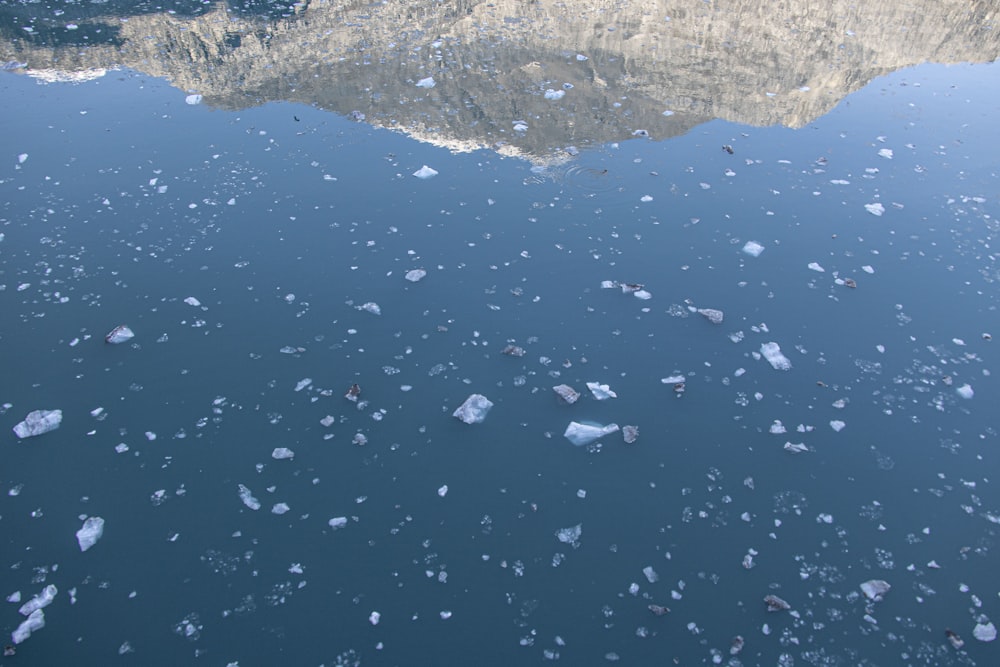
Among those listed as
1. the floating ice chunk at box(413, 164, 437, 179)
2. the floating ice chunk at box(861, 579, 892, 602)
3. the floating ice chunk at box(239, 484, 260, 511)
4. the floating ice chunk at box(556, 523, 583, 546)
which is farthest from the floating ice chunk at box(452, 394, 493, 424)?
the floating ice chunk at box(413, 164, 437, 179)

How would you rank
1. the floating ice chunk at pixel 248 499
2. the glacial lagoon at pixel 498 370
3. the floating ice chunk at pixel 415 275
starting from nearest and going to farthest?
the glacial lagoon at pixel 498 370 < the floating ice chunk at pixel 248 499 < the floating ice chunk at pixel 415 275

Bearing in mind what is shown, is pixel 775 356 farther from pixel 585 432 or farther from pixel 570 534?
pixel 570 534

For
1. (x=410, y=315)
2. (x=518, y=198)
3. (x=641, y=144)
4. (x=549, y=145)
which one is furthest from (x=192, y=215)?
(x=641, y=144)

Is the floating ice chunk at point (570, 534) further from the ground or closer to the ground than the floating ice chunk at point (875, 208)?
closer to the ground

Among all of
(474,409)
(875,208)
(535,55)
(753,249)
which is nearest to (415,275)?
(474,409)

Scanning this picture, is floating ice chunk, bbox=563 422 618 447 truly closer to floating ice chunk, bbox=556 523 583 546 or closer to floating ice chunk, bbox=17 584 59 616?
floating ice chunk, bbox=556 523 583 546

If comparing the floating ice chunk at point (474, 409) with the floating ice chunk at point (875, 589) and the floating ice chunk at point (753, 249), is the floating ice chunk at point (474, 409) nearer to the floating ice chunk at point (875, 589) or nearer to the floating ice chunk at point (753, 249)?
the floating ice chunk at point (875, 589)

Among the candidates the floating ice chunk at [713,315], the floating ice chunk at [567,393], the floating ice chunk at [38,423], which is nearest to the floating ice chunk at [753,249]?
the floating ice chunk at [713,315]
